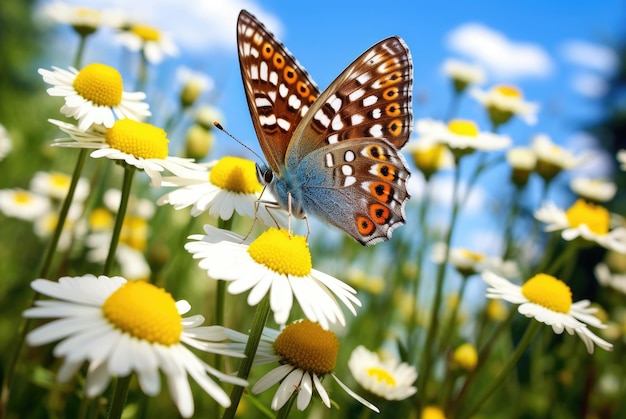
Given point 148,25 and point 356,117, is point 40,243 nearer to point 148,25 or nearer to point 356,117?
point 148,25

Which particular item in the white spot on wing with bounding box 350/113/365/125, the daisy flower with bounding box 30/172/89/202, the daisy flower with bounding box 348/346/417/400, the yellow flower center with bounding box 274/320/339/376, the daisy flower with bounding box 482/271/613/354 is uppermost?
the white spot on wing with bounding box 350/113/365/125

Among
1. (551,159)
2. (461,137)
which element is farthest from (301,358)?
(551,159)

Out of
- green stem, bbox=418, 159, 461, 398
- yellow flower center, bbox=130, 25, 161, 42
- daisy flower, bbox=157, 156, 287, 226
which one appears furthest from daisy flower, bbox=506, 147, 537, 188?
yellow flower center, bbox=130, 25, 161, 42

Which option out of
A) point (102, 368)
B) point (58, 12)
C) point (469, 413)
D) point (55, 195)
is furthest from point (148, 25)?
point (102, 368)

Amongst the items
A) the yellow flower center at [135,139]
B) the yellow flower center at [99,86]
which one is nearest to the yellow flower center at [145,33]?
the yellow flower center at [99,86]

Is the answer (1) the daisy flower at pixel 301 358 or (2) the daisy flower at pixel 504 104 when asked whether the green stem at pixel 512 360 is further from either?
(2) the daisy flower at pixel 504 104

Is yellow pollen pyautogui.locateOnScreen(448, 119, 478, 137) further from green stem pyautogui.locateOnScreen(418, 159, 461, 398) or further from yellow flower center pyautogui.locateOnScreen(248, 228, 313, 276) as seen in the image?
yellow flower center pyautogui.locateOnScreen(248, 228, 313, 276)
